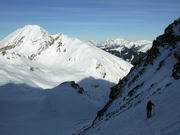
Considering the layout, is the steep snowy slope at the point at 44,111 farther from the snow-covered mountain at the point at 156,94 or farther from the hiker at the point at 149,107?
the hiker at the point at 149,107

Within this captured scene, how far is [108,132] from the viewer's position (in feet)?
143

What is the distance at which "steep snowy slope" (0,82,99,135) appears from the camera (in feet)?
381

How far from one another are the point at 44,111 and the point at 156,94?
99820mm

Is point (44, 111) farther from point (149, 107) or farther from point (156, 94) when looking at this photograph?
point (149, 107)

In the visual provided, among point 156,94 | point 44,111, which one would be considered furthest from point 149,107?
point 44,111

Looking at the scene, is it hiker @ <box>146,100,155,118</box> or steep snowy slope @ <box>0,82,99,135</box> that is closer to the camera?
hiker @ <box>146,100,155,118</box>

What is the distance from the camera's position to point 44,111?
139m

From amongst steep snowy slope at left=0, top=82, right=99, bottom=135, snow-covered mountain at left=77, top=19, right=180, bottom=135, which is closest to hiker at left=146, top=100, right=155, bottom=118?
snow-covered mountain at left=77, top=19, right=180, bottom=135

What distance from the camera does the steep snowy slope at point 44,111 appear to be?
116206mm

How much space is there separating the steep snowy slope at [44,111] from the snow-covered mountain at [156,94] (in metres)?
42.8

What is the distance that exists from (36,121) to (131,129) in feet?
300

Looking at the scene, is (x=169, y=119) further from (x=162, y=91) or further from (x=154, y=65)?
(x=154, y=65)

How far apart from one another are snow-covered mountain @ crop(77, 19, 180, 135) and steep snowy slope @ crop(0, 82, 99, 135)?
4278cm

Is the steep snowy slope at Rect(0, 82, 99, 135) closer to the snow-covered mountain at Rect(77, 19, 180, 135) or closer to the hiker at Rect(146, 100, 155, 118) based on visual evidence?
the snow-covered mountain at Rect(77, 19, 180, 135)
